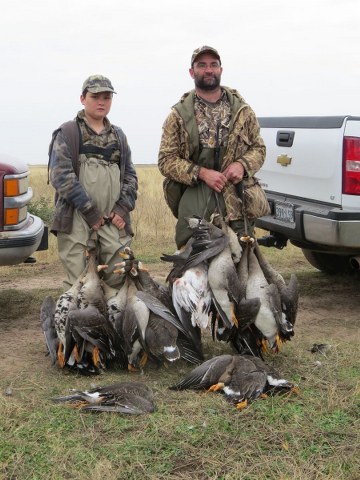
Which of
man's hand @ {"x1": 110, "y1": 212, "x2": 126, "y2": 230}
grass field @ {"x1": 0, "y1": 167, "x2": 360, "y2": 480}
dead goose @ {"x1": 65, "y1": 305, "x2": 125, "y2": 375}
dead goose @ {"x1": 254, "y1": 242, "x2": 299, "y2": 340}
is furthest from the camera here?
man's hand @ {"x1": 110, "y1": 212, "x2": 126, "y2": 230}

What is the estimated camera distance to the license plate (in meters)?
7.37

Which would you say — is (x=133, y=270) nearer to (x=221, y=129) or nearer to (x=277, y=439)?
(x=221, y=129)

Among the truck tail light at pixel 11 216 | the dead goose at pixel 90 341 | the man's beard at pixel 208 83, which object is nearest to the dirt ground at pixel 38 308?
the dead goose at pixel 90 341

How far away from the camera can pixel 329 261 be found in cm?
926

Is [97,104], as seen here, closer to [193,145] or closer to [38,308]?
[193,145]

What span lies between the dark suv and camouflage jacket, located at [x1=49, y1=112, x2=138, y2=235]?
2.71 ft

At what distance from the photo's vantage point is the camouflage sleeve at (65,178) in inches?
223

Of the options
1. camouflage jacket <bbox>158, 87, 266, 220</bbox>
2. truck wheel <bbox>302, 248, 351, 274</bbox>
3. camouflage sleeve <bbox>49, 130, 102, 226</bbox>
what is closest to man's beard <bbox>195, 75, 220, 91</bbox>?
camouflage jacket <bbox>158, 87, 266, 220</bbox>

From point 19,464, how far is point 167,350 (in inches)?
61.1

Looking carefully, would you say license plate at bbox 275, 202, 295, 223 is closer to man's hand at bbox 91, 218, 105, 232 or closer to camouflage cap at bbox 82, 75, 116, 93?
man's hand at bbox 91, 218, 105, 232

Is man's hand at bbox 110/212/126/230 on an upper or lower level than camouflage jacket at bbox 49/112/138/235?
lower

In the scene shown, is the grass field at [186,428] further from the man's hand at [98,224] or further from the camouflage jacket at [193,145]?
the camouflage jacket at [193,145]

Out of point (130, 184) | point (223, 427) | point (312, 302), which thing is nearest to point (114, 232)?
point (130, 184)

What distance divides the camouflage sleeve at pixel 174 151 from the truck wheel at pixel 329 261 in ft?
12.4
